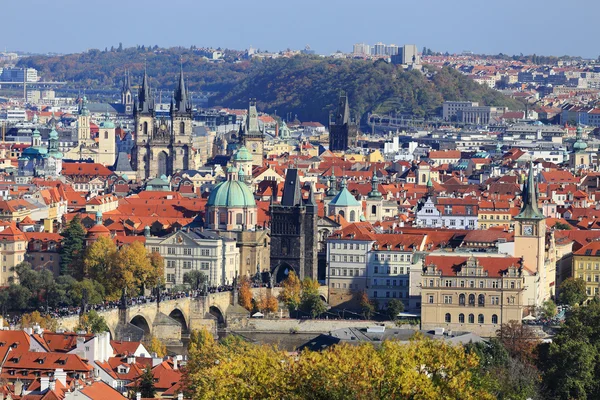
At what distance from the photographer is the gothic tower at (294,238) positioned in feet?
267

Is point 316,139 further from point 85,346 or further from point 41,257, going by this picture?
point 85,346

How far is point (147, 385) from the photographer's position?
5091cm

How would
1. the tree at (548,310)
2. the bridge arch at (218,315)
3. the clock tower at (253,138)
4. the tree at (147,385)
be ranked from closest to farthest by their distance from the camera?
the tree at (147,385) → the tree at (548,310) → the bridge arch at (218,315) → the clock tower at (253,138)

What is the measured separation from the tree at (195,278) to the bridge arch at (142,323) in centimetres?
781

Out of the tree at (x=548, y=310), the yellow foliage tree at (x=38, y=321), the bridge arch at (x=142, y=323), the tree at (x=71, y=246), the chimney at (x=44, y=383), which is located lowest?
the bridge arch at (x=142, y=323)

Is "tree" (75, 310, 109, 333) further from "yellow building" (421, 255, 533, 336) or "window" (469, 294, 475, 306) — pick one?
"window" (469, 294, 475, 306)

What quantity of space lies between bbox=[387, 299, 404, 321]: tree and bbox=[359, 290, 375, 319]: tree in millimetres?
866

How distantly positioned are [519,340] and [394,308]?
39.2ft

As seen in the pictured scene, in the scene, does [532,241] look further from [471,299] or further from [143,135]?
[143,135]

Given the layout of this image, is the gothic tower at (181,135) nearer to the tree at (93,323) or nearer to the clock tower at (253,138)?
the clock tower at (253,138)

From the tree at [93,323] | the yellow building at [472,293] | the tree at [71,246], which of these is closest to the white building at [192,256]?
the tree at [71,246]

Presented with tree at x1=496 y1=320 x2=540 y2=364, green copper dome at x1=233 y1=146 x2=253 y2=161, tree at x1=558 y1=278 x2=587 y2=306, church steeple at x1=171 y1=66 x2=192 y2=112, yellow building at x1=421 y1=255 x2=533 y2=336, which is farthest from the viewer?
church steeple at x1=171 y1=66 x2=192 y2=112

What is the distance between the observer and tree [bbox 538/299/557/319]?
238 ft

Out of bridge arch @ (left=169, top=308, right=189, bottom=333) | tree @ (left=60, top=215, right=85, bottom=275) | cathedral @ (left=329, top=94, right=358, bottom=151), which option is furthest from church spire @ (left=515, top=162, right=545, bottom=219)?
cathedral @ (left=329, top=94, right=358, bottom=151)
